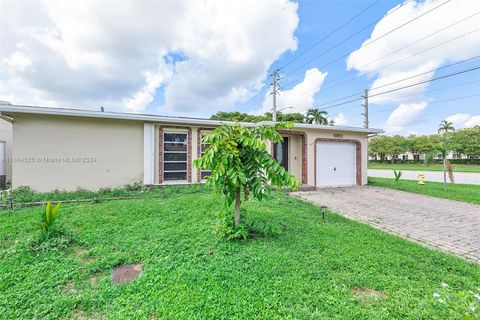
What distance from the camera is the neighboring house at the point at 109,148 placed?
6.69m

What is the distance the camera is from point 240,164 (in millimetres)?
3285

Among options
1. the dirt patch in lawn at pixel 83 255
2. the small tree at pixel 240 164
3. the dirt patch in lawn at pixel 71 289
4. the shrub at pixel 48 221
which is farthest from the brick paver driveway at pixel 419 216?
Result: the shrub at pixel 48 221

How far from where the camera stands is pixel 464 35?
349 inches

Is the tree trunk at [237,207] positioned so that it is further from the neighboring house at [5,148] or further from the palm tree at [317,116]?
the palm tree at [317,116]

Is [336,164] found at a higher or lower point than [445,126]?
lower

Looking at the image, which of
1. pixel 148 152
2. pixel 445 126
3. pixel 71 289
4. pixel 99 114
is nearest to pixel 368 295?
pixel 71 289

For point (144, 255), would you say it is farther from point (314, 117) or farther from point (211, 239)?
point (314, 117)

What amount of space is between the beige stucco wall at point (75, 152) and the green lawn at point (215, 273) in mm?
3149

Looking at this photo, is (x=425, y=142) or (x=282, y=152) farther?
(x=425, y=142)

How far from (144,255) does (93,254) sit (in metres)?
0.81

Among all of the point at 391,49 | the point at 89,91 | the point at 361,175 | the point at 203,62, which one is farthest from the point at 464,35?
the point at 89,91

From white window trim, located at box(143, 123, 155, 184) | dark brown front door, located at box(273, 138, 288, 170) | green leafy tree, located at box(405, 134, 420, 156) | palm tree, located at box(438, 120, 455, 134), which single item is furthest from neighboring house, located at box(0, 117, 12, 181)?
palm tree, located at box(438, 120, 455, 134)

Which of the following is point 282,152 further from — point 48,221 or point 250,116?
point 250,116

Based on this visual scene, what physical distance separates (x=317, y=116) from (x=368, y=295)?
33731 millimetres
